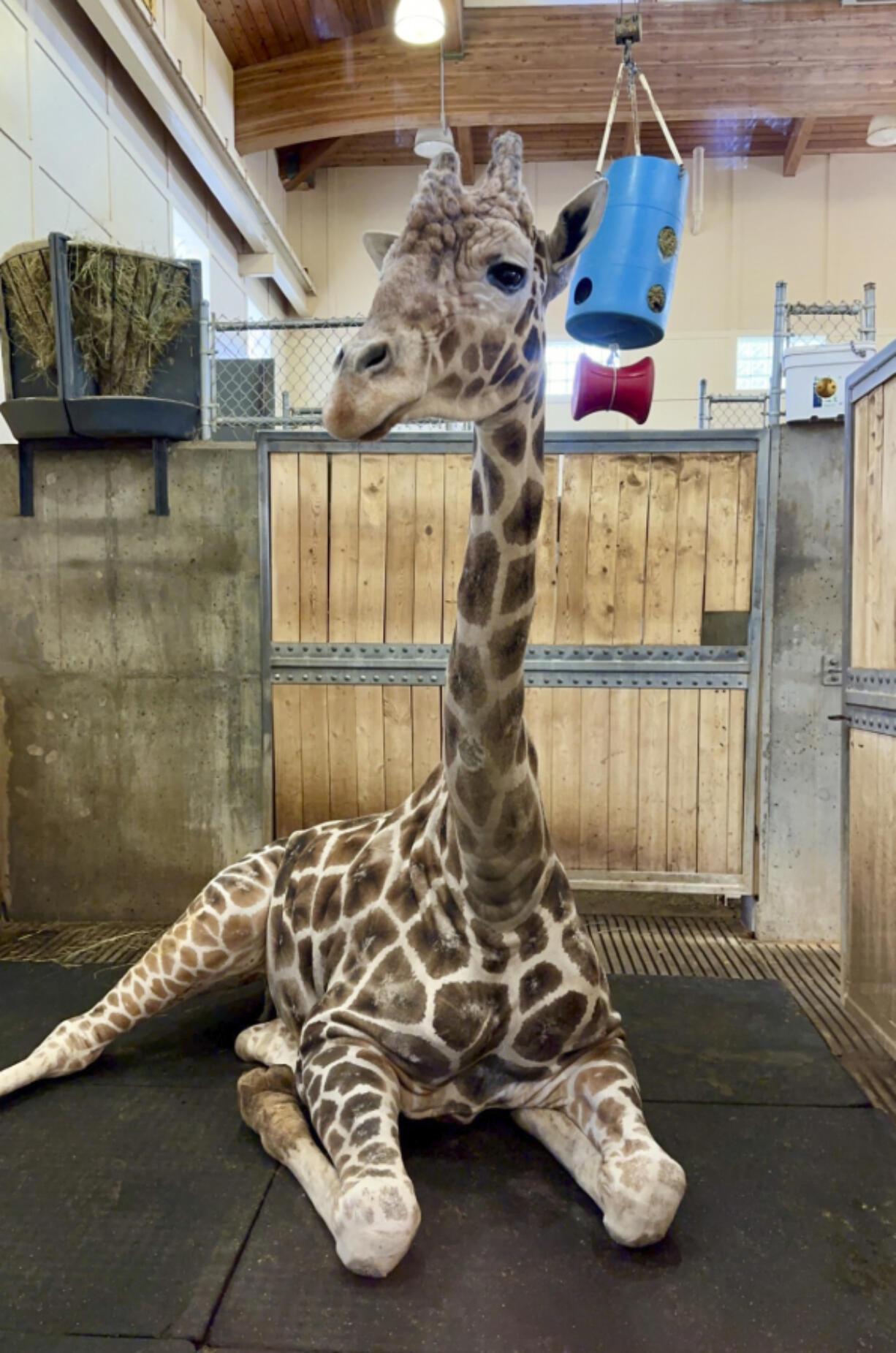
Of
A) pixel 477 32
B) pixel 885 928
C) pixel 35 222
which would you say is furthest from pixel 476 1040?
pixel 477 32

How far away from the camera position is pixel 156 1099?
7.49 ft

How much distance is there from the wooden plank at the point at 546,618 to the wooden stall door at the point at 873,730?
1.24 metres

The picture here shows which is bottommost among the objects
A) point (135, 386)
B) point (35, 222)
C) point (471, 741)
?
point (471, 741)

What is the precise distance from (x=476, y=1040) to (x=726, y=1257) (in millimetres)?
619

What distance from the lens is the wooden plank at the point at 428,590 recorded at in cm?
368

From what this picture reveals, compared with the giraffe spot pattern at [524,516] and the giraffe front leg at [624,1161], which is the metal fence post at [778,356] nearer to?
the giraffe spot pattern at [524,516]

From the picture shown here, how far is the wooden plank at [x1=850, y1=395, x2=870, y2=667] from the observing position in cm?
272

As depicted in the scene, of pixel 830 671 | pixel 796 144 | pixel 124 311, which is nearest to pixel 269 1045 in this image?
pixel 830 671

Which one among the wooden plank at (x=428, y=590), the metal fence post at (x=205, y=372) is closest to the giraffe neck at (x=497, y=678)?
the wooden plank at (x=428, y=590)

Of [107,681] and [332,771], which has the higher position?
[107,681]

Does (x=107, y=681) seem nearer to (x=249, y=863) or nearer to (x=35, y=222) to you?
(x=249, y=863)

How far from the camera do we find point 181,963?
244 centimetres

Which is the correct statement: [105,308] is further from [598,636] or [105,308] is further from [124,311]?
[598,636]

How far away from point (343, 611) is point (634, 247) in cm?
182
